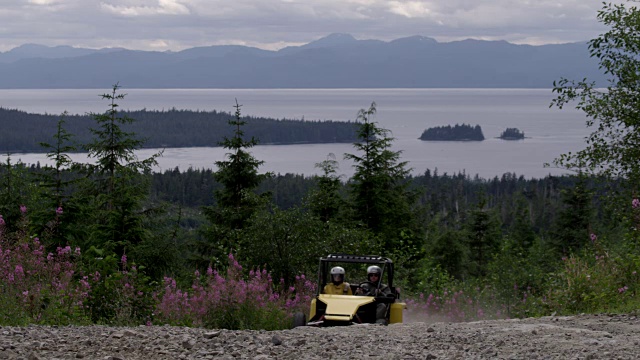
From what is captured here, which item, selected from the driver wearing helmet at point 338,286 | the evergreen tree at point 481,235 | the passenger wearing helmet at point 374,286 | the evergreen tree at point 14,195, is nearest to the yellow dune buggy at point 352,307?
the passenger wearing helmet at point 374,286

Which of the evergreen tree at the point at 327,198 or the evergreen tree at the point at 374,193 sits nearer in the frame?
the evergreen tree at the point at 327,198

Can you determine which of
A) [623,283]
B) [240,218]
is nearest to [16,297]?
[623,283]

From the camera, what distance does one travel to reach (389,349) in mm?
7852

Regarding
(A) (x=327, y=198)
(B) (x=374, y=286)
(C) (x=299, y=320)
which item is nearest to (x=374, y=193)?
(A) (x=327, y=198)

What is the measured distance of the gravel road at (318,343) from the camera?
725 centimetres

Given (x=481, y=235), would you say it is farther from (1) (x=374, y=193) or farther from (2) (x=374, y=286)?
(2) (x=374, y=286)

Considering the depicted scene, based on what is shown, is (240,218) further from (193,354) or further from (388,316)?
(193,354)

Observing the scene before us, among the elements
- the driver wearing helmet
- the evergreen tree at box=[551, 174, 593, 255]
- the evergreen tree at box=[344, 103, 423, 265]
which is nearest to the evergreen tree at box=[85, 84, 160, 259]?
the driver wearing helmet

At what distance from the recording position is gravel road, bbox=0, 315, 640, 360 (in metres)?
7.25

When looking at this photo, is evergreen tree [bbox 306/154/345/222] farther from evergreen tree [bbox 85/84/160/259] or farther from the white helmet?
the white helmet

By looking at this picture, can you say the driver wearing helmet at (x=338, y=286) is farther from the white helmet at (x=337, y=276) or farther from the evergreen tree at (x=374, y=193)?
the evergreen tree at (x=374, y=193)

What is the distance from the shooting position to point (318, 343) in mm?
8016

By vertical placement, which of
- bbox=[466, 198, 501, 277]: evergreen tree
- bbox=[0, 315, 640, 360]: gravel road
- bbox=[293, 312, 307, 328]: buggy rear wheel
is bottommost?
bbox=[466, 198, 501, 277]: evergreen tree

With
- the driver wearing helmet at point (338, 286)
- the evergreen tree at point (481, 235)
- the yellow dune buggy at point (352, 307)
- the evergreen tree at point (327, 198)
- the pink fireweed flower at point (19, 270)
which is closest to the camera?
the pink fireweed flower at point (19, 270)
